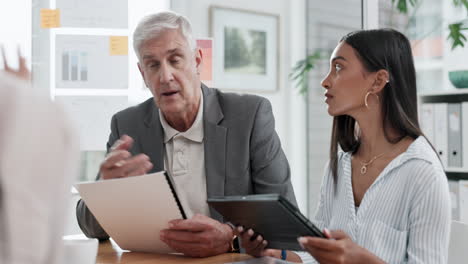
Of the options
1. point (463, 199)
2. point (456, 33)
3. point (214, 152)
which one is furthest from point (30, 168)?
point (456, 33)

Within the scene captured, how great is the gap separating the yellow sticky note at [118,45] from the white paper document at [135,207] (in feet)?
6.70

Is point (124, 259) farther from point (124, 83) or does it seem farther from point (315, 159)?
point (315, 159)

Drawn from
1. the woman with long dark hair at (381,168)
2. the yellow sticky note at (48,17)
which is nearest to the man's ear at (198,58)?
the woman with long dark hair at (381,168)

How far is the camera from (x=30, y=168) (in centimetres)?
33

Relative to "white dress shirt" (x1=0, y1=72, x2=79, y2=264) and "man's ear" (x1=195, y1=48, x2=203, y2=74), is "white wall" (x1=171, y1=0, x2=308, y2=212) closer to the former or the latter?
"man's ear" (x1=195, y1=48, x2=203, y2=74)

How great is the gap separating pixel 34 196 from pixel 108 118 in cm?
297

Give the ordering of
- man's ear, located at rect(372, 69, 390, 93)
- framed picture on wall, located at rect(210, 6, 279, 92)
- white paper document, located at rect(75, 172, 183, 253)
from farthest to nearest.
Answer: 1. framed picture on wall, located at rect(210, 6, 279, 92)
2. man's ear, located at rect(372, 69, 390, 93)
3. white paper document, located at rect(75, 172, 183, 253)

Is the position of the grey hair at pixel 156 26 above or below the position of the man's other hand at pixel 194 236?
above

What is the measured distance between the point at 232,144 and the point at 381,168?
0.50 metres

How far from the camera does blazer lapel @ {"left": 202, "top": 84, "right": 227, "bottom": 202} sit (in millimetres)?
1674

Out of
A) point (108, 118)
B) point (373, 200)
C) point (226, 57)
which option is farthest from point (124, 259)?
point (226, 57)

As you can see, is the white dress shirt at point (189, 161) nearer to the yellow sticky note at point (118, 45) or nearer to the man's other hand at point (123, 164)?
the man's other hand at point (123, 164)

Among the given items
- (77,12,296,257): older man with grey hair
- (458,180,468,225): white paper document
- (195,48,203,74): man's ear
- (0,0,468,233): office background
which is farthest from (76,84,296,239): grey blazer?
(458,180,468,225): white paper document

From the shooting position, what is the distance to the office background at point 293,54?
3098mm
